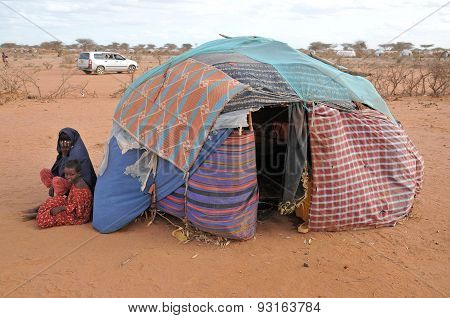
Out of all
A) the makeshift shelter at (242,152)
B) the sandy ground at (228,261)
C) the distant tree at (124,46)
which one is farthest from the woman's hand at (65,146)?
the distant tree at (124,46)

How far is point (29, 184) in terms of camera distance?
19.1ft

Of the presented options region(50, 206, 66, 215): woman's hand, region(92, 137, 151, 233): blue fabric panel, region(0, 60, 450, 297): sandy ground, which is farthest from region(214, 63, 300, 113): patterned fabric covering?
region(50, 206, 66, 215): woman's hand

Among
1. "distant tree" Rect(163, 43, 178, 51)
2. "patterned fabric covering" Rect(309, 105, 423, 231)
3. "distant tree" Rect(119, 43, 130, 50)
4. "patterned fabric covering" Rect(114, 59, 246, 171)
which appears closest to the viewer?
"patterned fabric covering" Rect(114, 59, 246, 171)

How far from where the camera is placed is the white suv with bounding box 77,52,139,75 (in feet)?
70.4

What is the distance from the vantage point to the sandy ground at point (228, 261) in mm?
3359

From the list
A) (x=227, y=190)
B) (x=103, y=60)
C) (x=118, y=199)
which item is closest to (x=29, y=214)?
(x=118, y=199)

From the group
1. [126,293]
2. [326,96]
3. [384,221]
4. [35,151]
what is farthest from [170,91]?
[35,151]

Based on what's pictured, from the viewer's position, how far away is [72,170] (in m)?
4.36

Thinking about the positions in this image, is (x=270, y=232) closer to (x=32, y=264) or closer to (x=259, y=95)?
(x=259, y=95)

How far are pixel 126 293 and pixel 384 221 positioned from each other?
8.90 feet

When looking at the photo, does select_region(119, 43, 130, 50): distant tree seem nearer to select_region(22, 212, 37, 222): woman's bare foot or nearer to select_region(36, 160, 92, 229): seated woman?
select_region(22, 212, 37, 222): woman's bare foot

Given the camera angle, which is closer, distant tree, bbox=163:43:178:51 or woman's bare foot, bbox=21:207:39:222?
woman's bare foot, bbox=21:207:39:222

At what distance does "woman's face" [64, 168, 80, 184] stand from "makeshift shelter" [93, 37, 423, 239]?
261 mm

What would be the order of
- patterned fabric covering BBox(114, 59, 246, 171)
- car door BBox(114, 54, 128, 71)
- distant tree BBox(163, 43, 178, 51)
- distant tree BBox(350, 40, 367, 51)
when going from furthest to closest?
distant tree BBox(163, 43, 178, 51) → distant tree BBox(350, 40, 367, 51) → car door BBox(114, 54, 128, 71) → patterned fabric covering BBox(114, 59, 246, 171)
